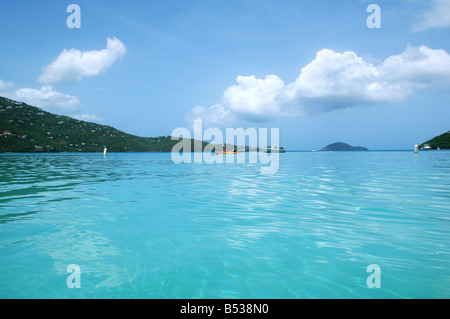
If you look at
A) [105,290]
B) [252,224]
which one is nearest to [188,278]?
[105,290]

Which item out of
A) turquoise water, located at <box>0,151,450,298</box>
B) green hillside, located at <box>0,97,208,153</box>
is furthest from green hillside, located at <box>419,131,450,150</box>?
turquoise water, located at <box>0,151,450,298</box>

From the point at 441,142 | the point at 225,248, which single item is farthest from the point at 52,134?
the point at 441,142

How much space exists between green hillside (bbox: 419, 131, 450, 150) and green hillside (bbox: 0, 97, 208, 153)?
18134 cm

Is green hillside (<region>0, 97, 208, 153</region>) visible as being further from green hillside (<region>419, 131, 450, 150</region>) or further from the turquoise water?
green hillside (<region>419, 131, 450, 150</region>)

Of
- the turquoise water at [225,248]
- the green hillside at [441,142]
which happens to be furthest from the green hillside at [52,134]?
the green hillside at [441,142]

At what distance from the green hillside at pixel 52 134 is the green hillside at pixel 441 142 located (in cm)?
18134

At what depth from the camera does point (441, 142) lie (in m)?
169

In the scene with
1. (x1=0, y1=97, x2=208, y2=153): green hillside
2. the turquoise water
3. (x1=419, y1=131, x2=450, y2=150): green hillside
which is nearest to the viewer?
the turquoise water

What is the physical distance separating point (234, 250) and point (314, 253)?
191 cm

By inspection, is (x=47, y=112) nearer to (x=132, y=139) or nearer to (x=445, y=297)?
(x=132, y=139)

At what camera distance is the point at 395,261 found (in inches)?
228

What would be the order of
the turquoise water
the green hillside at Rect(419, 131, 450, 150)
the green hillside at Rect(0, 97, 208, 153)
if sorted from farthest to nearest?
the green hillside at Rect(419, 131, 450, 150) < the green hillside at Rect(0, 97, 208, 153) < the turquoise water

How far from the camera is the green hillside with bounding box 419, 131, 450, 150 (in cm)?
16285

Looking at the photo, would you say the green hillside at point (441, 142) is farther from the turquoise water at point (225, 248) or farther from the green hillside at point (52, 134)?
the turquoise water at point (225, 248)
